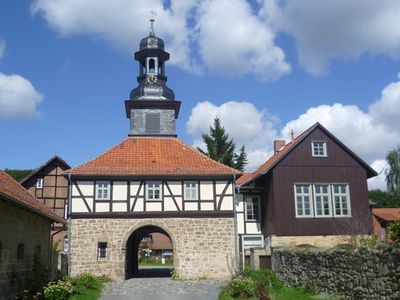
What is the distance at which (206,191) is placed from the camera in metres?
25.3

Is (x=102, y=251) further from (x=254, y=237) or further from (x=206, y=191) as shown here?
(x=254, y=237)

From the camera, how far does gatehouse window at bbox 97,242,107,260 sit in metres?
24.3

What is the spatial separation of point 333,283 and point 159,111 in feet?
60.4

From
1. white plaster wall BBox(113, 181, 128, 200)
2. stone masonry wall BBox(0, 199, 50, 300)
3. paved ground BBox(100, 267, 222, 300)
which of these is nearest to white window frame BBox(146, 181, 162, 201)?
white plaster wall BBox(113, 181, 128, 200)

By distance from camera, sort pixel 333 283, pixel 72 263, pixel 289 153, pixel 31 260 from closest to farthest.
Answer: pixel 333 283, pixel 31 260, pixel 72 263, pixel 289 153

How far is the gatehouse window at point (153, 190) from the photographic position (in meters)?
25.0

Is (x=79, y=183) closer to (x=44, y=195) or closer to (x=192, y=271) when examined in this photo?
(x=192, y=271)

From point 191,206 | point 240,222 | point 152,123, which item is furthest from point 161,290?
point 152,123

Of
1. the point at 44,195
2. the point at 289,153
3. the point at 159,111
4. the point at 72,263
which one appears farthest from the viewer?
the point at 44,195

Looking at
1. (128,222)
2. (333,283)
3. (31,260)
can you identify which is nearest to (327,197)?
(128,222)

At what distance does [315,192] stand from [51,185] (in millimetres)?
18986

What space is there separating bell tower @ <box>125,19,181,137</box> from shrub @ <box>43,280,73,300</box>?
1425cm

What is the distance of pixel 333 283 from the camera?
1375 cm

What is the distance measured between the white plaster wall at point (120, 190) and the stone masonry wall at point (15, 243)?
662 centimetres
